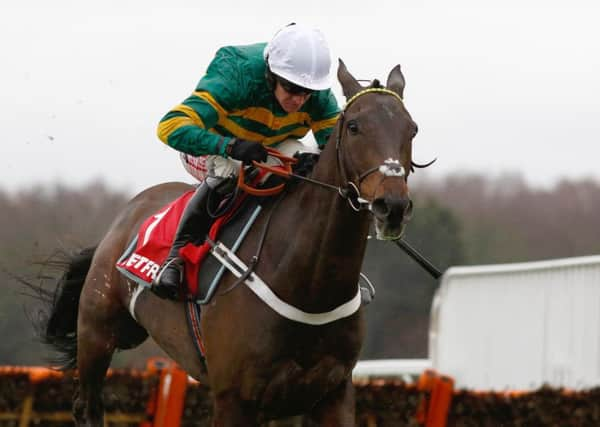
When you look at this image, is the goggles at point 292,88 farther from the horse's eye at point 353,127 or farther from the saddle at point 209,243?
the horse's eye at point 353,127

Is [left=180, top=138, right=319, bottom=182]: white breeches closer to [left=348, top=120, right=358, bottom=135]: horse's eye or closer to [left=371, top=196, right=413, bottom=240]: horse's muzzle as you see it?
[left=348, top=120, right=358, bottom=135]: horse's eye

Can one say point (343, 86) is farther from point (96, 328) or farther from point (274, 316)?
point (96, 328)

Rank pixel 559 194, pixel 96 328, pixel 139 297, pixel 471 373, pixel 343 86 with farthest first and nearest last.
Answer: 1. pixel 559 194
2. pixel 471 373
3. pixel 96 328
4. pixel 139 297
5. pixel 343 86

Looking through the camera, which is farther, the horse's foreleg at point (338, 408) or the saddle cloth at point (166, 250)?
the saddle cloth at point (166, 250)

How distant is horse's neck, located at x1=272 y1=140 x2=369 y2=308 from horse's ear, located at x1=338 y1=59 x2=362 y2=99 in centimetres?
24

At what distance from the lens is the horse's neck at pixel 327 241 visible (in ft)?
16.3

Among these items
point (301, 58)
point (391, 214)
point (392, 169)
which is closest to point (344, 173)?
point (392, 169)

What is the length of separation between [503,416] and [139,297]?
3.97 m

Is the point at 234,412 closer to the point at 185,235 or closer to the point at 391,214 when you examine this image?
the point at 185,235

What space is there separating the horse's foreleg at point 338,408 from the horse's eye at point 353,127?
1.35m

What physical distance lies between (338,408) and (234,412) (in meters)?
0.52

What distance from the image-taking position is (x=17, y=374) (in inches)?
368

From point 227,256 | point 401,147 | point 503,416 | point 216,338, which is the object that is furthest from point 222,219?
point 503,416

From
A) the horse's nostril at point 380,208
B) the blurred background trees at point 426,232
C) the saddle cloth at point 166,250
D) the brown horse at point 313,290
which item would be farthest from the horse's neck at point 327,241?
the blurred background trees at point 426,232
